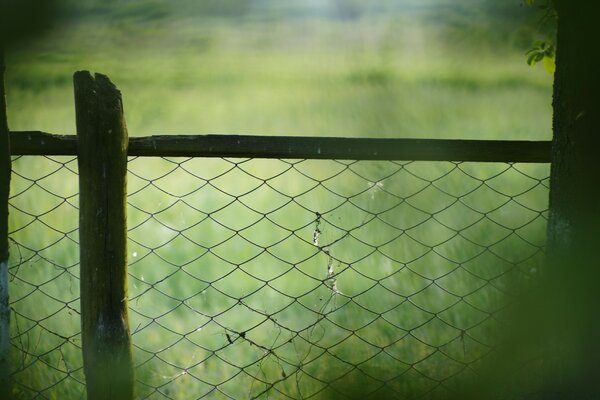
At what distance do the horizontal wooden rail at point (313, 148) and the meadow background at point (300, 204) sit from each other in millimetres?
58

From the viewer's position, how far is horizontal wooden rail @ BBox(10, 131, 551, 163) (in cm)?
193

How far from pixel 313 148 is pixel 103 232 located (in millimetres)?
611

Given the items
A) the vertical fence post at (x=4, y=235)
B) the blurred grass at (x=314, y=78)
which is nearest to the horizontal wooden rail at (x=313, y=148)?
the blurred grass at (x=314, y=78)

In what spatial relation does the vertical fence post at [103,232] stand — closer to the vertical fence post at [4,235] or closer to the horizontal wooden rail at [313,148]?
the horizontal wooden rail at [313,148]

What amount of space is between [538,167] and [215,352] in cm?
143

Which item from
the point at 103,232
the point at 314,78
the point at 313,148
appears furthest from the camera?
the point at 314,78

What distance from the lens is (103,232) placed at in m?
1.82

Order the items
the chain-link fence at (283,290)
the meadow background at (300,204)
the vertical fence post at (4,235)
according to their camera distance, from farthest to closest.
Result: the chain-link fence at (283,290), the meadow background at (300,204), the vertical fence post at (4,235)

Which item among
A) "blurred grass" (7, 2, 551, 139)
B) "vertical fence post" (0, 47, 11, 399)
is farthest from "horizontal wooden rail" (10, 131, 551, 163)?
"vertical fence post" (0, 47, 11, 399)

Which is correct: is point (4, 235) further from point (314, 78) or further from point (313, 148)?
point (314, 78)

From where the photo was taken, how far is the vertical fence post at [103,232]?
1793mm

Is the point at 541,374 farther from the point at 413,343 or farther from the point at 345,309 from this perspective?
the point at 345,309

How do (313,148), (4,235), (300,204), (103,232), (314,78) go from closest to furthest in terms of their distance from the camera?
(4,235), (103,232), (313,148), (314,78), (300,204)

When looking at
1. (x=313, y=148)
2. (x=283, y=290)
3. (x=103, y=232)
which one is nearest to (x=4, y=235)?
(x=103, y=232)
